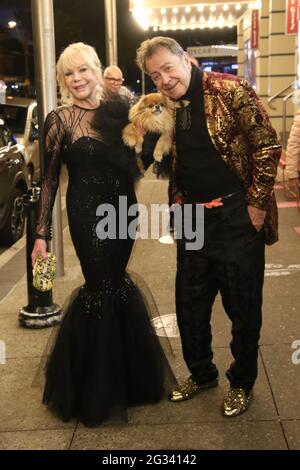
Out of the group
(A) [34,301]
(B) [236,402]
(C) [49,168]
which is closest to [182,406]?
(B) [236,402]

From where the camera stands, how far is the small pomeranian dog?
318cm

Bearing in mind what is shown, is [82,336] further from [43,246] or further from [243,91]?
[243,91]

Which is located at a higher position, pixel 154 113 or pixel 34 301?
pixel 154 113

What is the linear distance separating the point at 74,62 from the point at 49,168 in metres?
0.58

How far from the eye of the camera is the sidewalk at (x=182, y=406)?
3197 mm

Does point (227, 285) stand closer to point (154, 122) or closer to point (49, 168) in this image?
point (154, 122)

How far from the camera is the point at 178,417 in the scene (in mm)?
3422

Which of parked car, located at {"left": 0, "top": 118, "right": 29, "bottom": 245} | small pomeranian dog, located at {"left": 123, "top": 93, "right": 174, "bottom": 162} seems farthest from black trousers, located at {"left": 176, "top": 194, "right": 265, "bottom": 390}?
parked car, located at {"left": 0, "top": 118, "right": 29, "bottom": 245}

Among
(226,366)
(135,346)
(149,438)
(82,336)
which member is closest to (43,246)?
(82,336)

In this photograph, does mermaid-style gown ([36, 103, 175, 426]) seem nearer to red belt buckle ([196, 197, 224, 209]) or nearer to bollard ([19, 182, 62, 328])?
red belt buckle ([196, 197, 224, 209])

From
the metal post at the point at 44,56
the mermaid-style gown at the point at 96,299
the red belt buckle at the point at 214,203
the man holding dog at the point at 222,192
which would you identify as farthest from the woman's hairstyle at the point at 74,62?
the metal post at the point at 44,56

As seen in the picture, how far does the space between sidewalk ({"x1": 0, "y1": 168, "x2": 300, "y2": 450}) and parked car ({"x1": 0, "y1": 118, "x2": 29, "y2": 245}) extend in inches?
113

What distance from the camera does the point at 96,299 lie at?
3455mm
